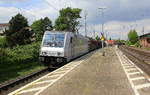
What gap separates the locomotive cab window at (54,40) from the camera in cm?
2070

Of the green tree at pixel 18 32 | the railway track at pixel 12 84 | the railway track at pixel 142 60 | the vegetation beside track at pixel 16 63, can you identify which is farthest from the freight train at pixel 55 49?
the green tree at pixel 18 32

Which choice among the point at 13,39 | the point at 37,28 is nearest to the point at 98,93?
the point at 13,39

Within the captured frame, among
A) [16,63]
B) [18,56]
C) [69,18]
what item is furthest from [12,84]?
[69,18]

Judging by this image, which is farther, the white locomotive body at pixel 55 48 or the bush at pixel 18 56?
the white locomotive body at pixel 55 48

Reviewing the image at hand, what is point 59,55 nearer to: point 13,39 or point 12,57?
point 12,57

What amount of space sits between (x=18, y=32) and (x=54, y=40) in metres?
42.1

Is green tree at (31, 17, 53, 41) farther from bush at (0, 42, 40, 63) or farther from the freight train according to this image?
the freight train

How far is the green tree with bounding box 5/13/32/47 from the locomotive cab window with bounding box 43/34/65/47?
41.3m

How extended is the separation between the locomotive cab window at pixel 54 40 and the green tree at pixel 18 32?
136ft

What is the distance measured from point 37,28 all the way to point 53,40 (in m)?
76.6

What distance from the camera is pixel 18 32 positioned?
61.1 metres

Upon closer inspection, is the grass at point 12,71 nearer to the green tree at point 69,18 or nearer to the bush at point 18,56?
the bush at point 18,56

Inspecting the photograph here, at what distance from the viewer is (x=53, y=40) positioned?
2100cm

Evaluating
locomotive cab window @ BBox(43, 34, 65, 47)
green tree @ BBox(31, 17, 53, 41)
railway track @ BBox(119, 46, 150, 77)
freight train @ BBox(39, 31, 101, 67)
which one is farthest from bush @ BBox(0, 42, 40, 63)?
green tree @ BBox(31, 17, 53, 41)
